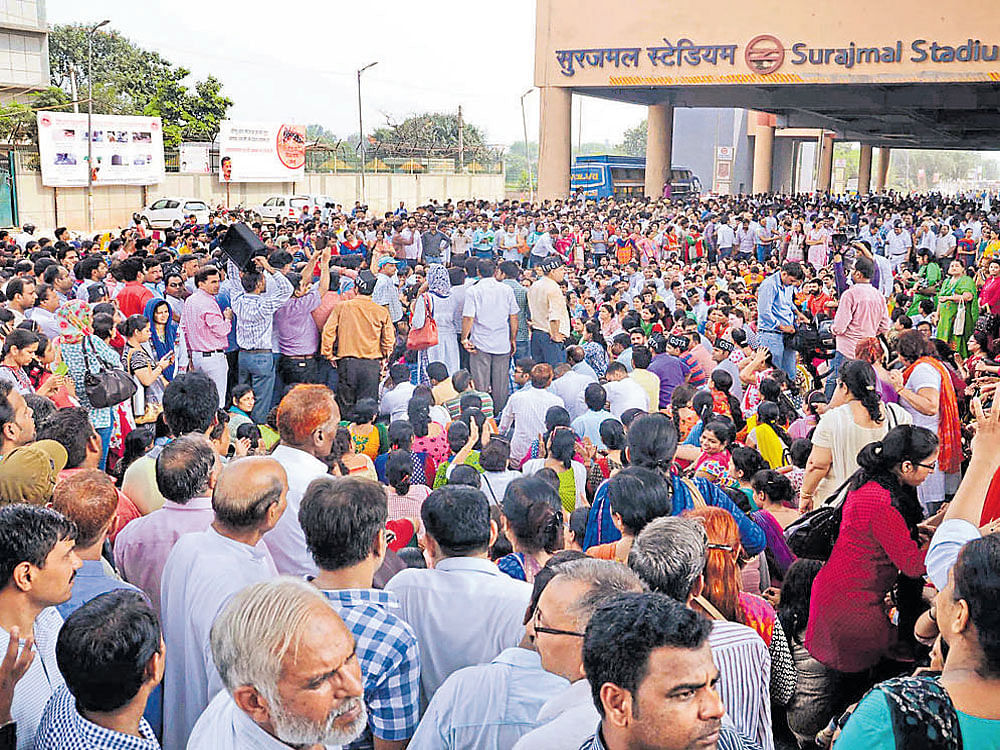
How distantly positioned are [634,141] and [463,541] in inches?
4951

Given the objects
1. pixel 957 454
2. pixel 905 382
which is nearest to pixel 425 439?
pixel 905 382

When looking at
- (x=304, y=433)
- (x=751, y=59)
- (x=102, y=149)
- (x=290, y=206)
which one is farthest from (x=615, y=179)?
(x=304, y=433)

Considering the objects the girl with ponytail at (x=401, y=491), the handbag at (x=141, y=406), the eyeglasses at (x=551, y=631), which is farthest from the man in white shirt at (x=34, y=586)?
the handbag at (x=141, y=406)

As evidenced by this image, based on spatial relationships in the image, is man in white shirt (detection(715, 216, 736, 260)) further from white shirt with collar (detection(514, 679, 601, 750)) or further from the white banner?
the white banner

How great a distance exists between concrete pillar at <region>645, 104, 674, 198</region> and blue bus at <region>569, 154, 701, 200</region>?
34.0 inches

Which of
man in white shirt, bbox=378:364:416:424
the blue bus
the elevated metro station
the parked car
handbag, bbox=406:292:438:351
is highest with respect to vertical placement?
the elevated metro station

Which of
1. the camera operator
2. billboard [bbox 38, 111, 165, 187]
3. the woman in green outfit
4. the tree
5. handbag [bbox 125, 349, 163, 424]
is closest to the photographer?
handbag [bbox 125, 349, 163, 424]

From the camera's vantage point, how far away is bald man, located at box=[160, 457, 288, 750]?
117 inches

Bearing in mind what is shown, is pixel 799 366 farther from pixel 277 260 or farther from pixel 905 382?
pixel 277 260

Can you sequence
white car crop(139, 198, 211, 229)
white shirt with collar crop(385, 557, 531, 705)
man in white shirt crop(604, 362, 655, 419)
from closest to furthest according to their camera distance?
white shirt with collar crop(385, 557, 531, 705) → man in white shirt crop(604, 362, 655, 419) → white car crop(139, 198, 211, 229)

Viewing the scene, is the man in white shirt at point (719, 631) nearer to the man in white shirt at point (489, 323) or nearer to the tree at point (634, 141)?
the man in white shirt at point (489, 323)

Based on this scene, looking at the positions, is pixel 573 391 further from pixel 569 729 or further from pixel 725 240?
pixel 725 240

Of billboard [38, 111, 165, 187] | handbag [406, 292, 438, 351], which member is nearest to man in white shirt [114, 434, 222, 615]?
handbag [406, 292, 438, 351]

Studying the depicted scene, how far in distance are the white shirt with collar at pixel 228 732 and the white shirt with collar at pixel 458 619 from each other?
2.45 ft
